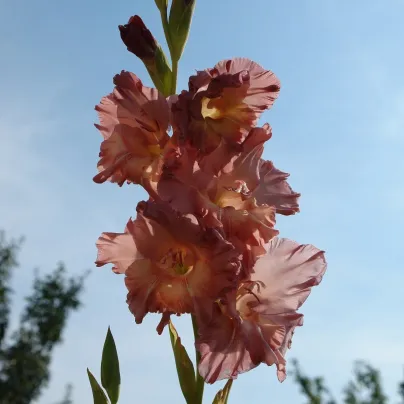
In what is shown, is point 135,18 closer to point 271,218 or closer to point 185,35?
point 185,35

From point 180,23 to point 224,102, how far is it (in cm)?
42

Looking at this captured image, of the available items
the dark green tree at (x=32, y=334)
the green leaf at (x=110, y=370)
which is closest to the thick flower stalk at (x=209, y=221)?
the green leaf at (x=110, y=370)

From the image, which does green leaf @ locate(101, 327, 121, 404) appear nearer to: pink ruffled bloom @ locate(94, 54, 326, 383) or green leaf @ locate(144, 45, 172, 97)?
pink ruffled bloom @ locate(94, 54, 326, 383)

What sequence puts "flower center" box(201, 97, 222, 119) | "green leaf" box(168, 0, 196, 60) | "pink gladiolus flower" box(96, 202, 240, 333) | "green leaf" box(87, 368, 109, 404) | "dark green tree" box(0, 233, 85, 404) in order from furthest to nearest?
"dark green tree" box(0, 233, 85, 404)
"green leaf" box(168, 0, 196, 60)
"green leaf" box(87, 368, 109, 404)
"flower center" box(201, 97, 222, 119)
"pink gladiolus flower" box(96, 202, 240, 333)

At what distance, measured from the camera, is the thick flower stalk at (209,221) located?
1.18m

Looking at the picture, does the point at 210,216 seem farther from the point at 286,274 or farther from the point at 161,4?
the point at 161,4

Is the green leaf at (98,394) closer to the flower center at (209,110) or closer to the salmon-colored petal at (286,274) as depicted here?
the salmon-colored petal at (286,274)

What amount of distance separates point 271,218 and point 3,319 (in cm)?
1914

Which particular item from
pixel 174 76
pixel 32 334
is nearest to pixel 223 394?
pixel 174 76

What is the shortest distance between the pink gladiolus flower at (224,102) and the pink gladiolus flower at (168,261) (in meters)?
0.17

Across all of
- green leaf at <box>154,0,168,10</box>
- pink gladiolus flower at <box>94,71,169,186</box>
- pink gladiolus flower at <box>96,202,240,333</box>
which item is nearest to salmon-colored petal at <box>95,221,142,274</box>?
pink gladiolus flower at <box>96,202,240,333</box>

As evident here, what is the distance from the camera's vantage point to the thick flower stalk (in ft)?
3.89

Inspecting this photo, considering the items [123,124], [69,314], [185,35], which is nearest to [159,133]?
[123,124]

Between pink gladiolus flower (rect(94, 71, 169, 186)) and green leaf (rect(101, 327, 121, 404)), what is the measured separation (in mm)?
412
